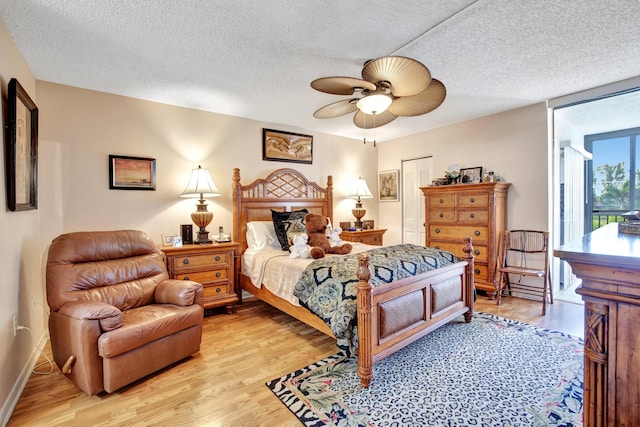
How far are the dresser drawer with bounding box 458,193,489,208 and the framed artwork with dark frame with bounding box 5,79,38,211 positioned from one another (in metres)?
4.56

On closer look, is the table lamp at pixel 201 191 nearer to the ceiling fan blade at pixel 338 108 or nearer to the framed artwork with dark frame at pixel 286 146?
the framed artwork with dark frame at pixel 286 146

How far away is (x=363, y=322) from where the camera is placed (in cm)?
204

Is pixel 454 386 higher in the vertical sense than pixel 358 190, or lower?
lower

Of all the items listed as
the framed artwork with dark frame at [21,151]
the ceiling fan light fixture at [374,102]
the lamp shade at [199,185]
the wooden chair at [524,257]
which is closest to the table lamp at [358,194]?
the wooden chair at [524,257]

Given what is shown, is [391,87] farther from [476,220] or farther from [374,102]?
[476,220]

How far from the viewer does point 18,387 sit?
2.01 m

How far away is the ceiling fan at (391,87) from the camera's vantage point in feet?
6.11

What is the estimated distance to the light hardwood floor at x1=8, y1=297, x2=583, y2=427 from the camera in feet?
5.88

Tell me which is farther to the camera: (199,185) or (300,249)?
(199,185)

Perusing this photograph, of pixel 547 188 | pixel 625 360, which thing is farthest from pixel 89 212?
pixel 547 188

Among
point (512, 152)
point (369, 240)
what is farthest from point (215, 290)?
point (512, 152)

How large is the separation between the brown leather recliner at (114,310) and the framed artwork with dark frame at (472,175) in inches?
148

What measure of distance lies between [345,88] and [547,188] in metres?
3.14

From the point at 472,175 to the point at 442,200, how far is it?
58 cm
